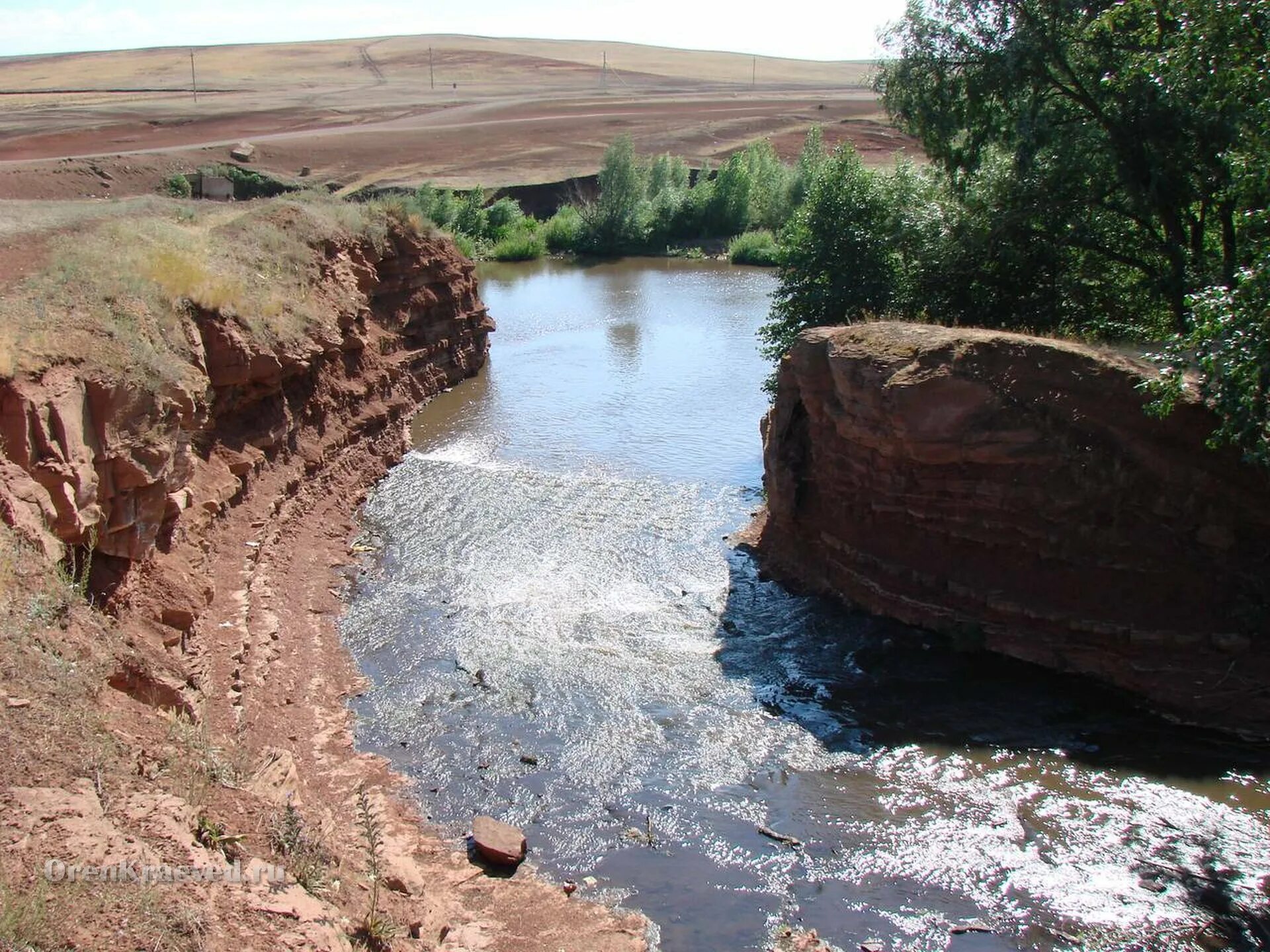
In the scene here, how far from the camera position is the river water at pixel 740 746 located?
982cm

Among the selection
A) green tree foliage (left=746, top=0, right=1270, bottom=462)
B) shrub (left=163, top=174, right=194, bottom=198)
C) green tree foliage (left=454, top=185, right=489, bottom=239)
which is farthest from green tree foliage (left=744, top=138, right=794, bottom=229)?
green tree foliage (left=746, top=0, right=1270, bottom=462)

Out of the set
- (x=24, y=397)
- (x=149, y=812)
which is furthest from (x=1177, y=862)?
(x=24, y=397)

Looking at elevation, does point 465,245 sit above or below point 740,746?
above

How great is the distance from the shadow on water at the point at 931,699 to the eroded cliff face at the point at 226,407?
7.76 meters

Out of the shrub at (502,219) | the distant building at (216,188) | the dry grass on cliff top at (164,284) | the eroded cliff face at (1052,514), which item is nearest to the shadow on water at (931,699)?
the eroded cliff face at (1052,514)

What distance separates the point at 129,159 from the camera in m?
48.6

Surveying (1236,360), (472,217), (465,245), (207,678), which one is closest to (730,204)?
A: (472,217)

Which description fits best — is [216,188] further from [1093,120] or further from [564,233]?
[1093,120]

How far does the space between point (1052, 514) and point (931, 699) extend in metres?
3.03

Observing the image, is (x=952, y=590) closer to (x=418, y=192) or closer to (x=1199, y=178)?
(x=1199, y=178)

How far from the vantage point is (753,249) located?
2014 inches

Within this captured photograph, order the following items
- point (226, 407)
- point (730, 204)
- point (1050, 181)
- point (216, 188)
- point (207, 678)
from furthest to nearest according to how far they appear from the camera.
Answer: point (730, 204) < point (216, 188) < point (1050, 181) < point (226, 407) < point (207, 678)

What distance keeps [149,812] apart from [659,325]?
3147 centimetres

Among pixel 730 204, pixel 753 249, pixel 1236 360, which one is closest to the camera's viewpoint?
pixel 1236 360
